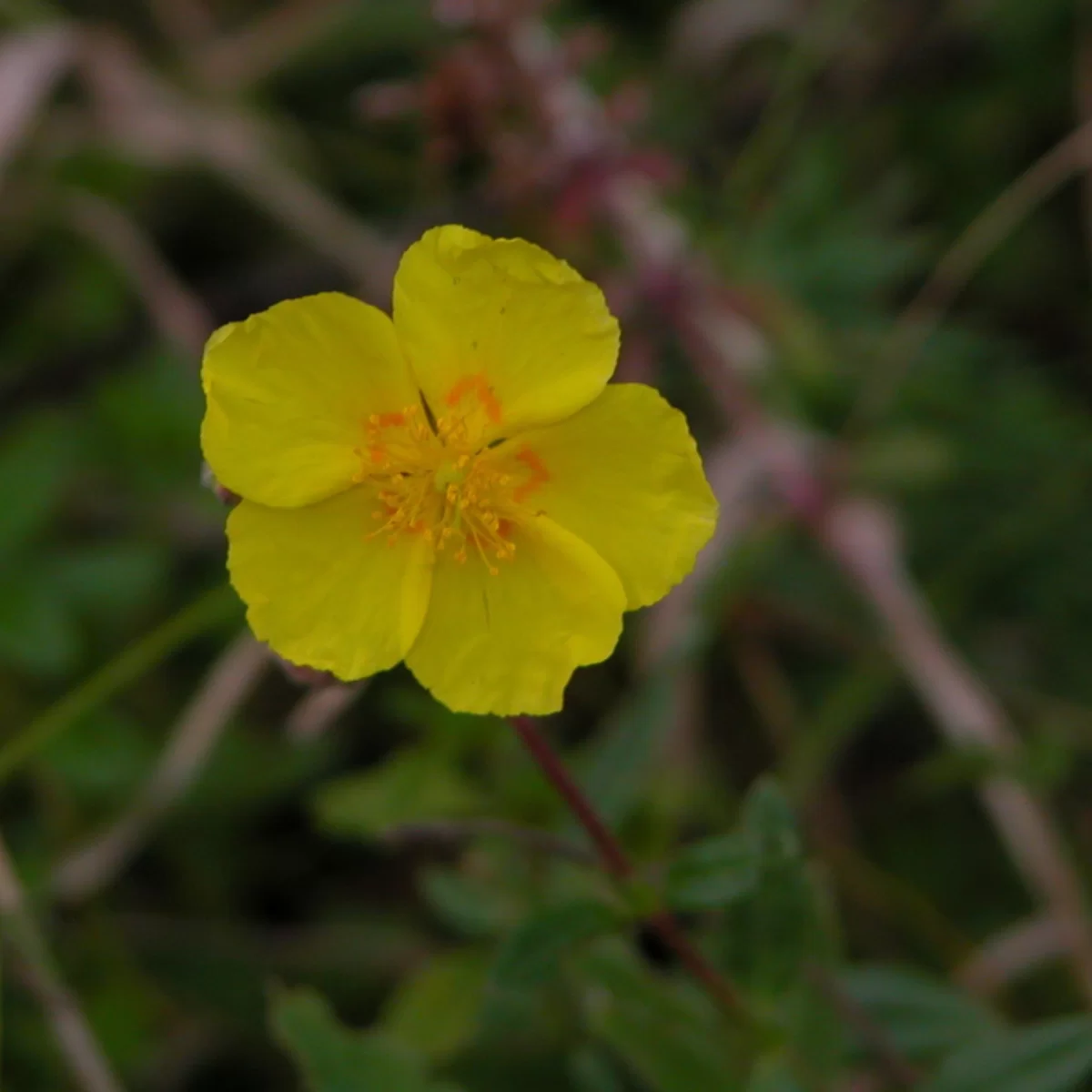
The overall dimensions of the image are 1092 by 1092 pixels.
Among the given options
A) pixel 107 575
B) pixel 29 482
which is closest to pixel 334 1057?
pixel 107 575

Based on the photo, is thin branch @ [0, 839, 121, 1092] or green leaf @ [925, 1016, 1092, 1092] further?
thin branch @ [0, 839, 121, 1092]

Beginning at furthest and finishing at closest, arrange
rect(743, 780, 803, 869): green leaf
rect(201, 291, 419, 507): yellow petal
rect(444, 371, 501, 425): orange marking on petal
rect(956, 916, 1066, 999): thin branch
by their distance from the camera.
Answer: rect(956, 916, 1066, 999): thin branch
rect(743, 780, 803, 869): green leaf
rect(444, 371, 501, 425): orange marking on petal
rect(201, 291, 419, 507): yellow petal

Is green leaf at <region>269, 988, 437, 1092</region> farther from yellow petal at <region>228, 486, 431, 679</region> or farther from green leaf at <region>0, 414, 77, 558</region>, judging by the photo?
green leaf at <region>0, 414, 77, 558</region>

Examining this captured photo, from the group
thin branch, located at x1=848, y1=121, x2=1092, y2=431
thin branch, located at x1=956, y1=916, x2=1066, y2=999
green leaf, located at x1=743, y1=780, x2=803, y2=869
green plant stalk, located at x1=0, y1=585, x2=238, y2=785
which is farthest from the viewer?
thin branch, located at x1=848, y1=121, x2=1092, y2=431

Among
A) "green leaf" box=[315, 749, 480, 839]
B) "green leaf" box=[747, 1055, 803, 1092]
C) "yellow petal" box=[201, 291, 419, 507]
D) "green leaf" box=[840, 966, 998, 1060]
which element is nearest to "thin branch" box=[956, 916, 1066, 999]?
"green leaf" box=[840, 966, 998, 1060]

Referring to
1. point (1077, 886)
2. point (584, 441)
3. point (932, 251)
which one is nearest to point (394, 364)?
point (584, 441)

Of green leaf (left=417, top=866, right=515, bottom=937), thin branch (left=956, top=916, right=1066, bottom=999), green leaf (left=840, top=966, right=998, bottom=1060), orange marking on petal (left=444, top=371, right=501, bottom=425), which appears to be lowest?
thin branch (left=956, top=916, right=1066, bottom=999)

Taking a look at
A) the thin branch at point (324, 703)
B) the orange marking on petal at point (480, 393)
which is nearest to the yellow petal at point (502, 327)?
the orange marking on petal at point (480, 393)

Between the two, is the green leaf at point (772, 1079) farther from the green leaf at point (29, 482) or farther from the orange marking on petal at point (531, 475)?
the green leaf at point (29, 482)
